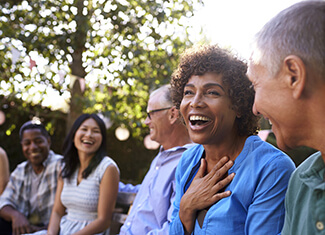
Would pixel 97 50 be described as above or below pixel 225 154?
above

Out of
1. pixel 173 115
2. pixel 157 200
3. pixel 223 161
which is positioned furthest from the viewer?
pixel 173 115

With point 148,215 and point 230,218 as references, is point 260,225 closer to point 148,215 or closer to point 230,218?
point 230,218

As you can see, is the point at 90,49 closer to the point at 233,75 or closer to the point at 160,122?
the point at 160,122

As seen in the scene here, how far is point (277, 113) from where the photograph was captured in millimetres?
1231

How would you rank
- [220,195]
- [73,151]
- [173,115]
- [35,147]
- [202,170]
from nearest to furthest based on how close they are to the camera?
1. [220,195]
2. [202,170]
3. [173,115]
4. [73,151]
5. [35,147]

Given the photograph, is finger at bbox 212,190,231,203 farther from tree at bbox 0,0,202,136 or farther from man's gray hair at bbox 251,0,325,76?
tree at bbox 0,0,202,136

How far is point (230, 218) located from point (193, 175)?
47 cm

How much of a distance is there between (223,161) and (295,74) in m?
0.80

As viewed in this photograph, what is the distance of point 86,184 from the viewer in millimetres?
3439

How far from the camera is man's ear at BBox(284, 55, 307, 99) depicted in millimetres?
1122

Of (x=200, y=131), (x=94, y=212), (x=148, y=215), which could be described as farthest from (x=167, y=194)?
(x=94, y=212)

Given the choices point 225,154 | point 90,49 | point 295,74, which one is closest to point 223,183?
point 225,154

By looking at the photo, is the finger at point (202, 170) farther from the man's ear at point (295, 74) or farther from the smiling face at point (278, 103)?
the man's ear at point (295, 74)

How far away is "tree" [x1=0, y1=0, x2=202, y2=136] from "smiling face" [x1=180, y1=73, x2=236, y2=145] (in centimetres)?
400
